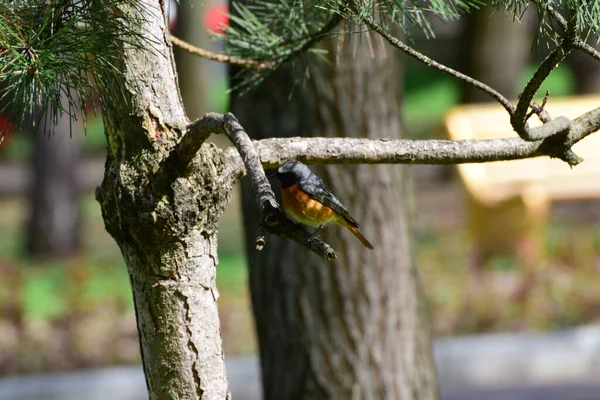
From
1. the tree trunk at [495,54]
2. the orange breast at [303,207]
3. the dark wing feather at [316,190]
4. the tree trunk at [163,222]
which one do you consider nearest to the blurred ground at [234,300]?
the tree trunk at [495,54]

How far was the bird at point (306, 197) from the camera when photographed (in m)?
2.64

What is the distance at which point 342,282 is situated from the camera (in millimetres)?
3592

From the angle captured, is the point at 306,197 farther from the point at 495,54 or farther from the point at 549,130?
→ the point at 495,54

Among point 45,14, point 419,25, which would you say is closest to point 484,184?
point 419,25

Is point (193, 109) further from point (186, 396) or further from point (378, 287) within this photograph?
point (186, 396)

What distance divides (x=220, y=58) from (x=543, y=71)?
102 centimetres

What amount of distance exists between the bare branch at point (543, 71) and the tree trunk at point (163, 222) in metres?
0.65

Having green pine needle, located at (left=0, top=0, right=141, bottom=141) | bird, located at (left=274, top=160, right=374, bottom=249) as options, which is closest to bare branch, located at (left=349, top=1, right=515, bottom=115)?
green pine needle, located at (left=0, top=0, right=141, bottom=141)

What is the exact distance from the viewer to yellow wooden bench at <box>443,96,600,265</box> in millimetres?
7473

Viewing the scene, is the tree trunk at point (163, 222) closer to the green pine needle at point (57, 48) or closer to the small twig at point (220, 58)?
the green pine needle at point (57, 48)

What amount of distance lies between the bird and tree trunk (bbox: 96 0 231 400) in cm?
62

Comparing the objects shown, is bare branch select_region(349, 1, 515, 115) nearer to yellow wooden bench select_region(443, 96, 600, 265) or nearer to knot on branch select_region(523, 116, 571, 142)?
knot on branch select_region(523, 116, 571, 142)

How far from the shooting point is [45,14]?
193 centimetres

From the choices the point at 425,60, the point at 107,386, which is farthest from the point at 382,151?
the point at 107,386
